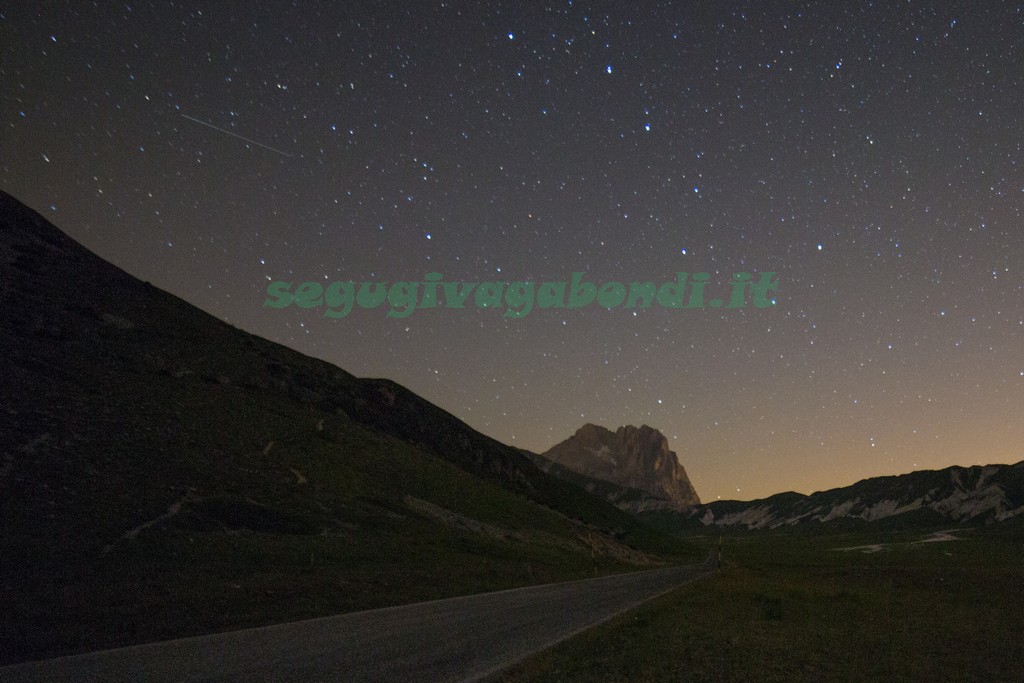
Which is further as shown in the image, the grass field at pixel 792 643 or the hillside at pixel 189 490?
the hillside at pixel 189 490

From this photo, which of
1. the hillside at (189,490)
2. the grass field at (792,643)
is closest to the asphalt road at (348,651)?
the grass field at (792,643)

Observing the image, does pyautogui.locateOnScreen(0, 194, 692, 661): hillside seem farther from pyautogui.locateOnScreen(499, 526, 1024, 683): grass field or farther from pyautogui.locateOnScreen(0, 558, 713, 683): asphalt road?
pyautogui.locateOnScreen(499, 526, 1024, 683): grass field

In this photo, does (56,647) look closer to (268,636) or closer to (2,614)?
(268,636)

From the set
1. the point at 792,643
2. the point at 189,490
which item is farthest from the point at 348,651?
the point at 189,490

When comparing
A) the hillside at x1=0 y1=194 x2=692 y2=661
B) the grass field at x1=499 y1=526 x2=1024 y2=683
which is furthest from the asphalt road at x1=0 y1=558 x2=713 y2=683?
the hillside at x1=0 y1=194 x2=692 y2=661

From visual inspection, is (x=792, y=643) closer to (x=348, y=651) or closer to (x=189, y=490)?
(x=348, y=651)

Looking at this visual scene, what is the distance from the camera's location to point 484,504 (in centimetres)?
6812

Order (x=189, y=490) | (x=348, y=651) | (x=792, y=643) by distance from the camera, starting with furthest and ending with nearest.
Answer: (x=189, y=490) → (x=792, y=643) → (x=348, y=651)

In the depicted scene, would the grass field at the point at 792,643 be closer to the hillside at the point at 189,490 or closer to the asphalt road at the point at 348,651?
the asphalt road at the point at 348,651

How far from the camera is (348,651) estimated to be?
11531 mm

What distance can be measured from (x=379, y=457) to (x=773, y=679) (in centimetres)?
5813

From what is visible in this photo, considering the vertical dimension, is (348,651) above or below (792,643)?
above

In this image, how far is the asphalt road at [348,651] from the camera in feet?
31.1

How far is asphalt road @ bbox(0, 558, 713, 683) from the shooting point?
31.1 ft
